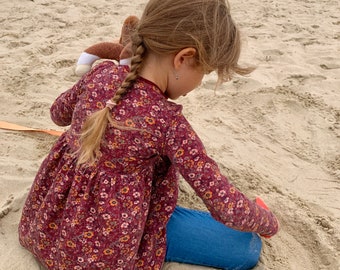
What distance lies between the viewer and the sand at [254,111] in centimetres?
178

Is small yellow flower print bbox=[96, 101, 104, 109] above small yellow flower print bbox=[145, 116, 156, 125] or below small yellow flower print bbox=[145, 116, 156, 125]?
above

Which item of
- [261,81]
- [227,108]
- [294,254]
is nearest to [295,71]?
[261,81]

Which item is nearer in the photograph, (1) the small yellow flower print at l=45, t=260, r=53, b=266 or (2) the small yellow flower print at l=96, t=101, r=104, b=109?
(2) the small yellow flower print at l=96, t=101, r=104, b=109

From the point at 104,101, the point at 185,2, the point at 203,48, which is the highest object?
the point at 185,2

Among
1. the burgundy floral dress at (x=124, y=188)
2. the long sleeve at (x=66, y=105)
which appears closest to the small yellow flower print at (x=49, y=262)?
the burgundy floral dress at (x=124, y=188)

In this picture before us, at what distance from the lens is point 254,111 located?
2.50 metres

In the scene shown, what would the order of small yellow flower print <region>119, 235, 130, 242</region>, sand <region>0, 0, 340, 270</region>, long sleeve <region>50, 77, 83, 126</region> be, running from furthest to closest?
sand <region>0, 0, 340, 270</region> < long sleeve <region>50, 77, 83, 126</region> < small yellow flower print <region>119, 235, 130, 242</region>

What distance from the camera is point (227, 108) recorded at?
252cm

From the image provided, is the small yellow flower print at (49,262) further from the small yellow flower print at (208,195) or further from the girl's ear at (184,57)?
the girl's ear at (184,57)

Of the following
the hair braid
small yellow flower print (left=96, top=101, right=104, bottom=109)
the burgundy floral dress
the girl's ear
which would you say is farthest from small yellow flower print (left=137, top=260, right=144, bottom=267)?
the girl's ear

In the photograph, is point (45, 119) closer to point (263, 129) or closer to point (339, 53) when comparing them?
point (263, 129)

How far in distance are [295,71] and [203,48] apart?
72.5 inches

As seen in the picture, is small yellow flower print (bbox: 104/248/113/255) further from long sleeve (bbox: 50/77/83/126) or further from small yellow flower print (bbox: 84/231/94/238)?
long sleeve (bbox: 50/77/83/126)

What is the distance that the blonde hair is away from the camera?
1.19 m
